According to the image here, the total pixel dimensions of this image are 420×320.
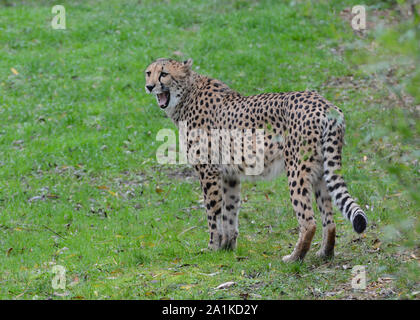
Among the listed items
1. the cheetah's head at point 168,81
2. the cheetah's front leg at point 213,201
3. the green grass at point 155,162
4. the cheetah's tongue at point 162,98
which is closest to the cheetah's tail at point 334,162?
the green grass at point 155,162

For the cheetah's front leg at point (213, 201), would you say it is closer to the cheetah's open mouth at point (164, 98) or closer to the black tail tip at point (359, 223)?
the cheetah's open mouth at point (164, 98)

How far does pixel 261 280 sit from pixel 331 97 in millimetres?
6862

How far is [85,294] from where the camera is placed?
6102 mm

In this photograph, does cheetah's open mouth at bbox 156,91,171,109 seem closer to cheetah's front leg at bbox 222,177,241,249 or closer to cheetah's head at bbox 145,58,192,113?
cheetah's head at bbox 145,58,192,113

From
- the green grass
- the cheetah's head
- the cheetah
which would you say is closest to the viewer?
the green grass

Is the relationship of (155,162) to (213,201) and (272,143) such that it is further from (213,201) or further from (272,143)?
(272,143)

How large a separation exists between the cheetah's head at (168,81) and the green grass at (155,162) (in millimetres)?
1730

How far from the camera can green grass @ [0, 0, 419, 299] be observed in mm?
5840

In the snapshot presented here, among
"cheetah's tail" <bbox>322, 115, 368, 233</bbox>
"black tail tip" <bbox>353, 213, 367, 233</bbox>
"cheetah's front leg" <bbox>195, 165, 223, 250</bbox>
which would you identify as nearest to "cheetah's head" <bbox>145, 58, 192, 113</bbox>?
"cheetah's front leg" <bbox>195, 165, 223, 250</bbox>

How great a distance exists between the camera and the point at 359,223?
5.61 metres

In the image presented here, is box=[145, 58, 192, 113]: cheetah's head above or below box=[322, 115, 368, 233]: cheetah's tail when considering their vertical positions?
above

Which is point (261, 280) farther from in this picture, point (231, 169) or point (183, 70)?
point (183, 70)

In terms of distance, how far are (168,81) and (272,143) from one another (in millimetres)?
1733

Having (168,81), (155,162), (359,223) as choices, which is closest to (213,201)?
(168,81)
